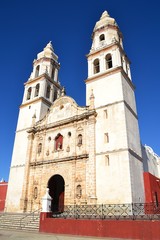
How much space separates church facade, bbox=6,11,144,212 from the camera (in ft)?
54.4

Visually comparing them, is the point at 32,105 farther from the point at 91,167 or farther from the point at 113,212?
the point at 113,212

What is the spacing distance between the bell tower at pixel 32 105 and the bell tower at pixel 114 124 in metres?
7.08

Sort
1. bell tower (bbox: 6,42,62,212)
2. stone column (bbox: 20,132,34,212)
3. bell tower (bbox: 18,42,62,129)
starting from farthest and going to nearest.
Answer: bell tower (bbox: 18,42,62,129)
bell tower (bbox: 6,42,62,212)
stone column (bbox: 20,132,34,212)

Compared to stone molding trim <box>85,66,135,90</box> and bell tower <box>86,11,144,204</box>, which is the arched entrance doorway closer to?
bell tower <box>86,11,144,204</box>

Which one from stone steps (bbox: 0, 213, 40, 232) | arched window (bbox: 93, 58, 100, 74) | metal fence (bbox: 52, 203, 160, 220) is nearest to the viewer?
metal fence (bbox: 52, 203, 160, 220)

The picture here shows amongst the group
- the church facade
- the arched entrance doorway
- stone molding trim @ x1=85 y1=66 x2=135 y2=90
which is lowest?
the arched entrance doorway

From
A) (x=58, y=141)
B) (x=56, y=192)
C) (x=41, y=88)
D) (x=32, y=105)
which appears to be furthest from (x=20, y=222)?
(x=41, y=88)

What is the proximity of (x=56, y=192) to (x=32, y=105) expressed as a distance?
11691 millimetres

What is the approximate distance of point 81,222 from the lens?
12.2 m

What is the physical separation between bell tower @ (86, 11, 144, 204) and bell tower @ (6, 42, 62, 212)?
7077 millimetres

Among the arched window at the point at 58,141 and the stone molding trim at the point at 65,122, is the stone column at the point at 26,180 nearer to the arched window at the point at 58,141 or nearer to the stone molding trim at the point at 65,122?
the stone molding trim at the point at 65,122

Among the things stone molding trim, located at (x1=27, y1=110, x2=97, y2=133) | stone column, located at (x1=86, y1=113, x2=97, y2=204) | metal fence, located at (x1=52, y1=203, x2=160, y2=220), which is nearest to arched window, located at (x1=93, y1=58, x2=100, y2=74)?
stone molding trim, located at (x1=27, y1=110, x2=97, y2=133)

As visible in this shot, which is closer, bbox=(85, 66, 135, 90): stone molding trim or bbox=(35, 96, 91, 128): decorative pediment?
bbox=(85, 66, 135, 90): stone molding trim

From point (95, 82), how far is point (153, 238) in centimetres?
1607
